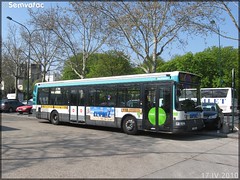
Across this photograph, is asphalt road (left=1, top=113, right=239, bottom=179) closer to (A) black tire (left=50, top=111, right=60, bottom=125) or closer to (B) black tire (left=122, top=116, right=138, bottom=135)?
(B) black tire (left=122, top=116, right=138, bottom=135)

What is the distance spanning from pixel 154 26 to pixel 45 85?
29.7 ft

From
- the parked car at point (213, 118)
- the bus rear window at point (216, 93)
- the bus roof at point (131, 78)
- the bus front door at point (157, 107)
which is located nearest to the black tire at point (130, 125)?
the bus front door at point (157, 107)

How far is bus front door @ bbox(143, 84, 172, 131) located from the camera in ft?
39.0

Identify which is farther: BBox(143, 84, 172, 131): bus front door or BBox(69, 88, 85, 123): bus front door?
BBox(69, 88, 85, 123): bus front door

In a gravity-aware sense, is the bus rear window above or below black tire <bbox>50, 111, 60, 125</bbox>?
above

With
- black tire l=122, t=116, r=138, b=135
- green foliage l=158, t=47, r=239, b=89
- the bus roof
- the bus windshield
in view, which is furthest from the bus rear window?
black tire l=122, t=116, r=138, b=135

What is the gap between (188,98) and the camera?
40.2 ft

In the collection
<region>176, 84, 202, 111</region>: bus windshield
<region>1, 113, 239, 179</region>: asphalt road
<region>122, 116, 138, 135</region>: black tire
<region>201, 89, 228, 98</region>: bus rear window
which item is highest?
<region>201, 89, 228, 98</region>: bus rear window

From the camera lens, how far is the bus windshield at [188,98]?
1171cm

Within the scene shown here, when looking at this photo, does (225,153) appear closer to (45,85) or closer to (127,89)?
(127,89)

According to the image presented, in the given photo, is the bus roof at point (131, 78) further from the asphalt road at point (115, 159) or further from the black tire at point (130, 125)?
the asphalt road at point (115, 159)

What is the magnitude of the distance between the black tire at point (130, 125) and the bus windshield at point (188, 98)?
8.33 feet

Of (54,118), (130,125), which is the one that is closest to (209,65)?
(54,118)

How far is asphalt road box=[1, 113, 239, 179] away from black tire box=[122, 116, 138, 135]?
2.11 meters
